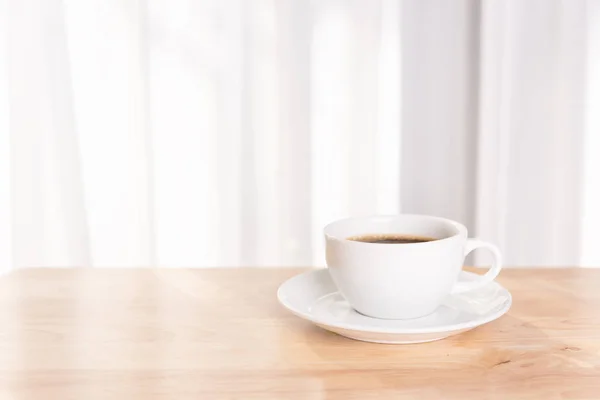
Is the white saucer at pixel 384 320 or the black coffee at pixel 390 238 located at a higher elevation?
the black coffee at pixel 390 238

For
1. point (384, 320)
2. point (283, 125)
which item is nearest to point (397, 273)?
point (384, 320)

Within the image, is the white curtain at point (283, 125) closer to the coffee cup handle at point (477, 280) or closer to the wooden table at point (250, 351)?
the wooden table at point (250, 351)

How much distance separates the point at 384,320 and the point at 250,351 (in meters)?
0.13

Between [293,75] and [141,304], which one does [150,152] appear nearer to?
[293,75]

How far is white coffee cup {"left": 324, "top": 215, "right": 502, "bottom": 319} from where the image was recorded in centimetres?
62

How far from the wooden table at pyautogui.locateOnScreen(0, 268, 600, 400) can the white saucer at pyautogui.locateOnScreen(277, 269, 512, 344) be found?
0.02 meters

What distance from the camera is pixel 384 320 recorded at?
65 cm

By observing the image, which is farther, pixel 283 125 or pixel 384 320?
pixel 283 125

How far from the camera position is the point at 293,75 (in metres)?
1.74

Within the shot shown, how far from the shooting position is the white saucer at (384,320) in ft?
1.96

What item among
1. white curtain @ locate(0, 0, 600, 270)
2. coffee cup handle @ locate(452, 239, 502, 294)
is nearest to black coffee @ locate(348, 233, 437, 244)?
coffee cup handle @ locate(452, 239, 502, 294)

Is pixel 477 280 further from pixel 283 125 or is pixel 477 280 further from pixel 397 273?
pixel 283 125

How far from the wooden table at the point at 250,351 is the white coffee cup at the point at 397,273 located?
39mm

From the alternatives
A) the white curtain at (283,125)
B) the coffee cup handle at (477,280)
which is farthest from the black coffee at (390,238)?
the white curtain at (283,125)
